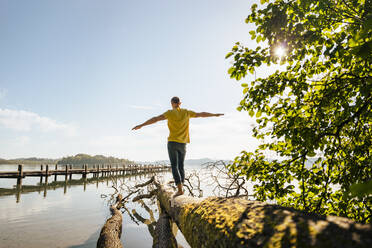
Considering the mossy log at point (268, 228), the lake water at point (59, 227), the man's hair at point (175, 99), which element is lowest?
the lake water at point (59, 227)

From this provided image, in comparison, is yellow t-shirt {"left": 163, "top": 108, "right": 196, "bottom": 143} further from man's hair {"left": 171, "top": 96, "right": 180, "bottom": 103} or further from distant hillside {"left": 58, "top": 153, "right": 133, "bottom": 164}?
distant hillside {"left": 58, "top": 153, "right": 133, "bottom": 164}

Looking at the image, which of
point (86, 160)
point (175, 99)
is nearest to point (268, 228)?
point (175, 99)

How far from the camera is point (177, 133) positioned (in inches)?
162

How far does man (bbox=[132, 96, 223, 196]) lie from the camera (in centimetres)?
406

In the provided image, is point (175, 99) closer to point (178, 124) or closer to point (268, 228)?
point (178, 124)

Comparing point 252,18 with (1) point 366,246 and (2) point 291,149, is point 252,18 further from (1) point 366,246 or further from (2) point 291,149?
(1) point 366,246

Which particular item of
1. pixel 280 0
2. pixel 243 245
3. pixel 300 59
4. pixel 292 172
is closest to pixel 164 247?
pixel 292 172

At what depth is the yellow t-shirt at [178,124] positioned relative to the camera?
4.12 meters

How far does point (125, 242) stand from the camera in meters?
7.02

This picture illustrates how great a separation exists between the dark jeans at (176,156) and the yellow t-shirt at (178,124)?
11 cm

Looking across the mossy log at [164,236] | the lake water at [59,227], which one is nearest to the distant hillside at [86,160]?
the lake water at [59,227]

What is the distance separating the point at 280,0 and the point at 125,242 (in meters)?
7.91

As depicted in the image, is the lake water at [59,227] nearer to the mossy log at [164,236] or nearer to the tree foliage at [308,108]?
the mossy log at [164,236]

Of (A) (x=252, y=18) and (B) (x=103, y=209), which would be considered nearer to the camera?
(A) (x=252, y=18)
